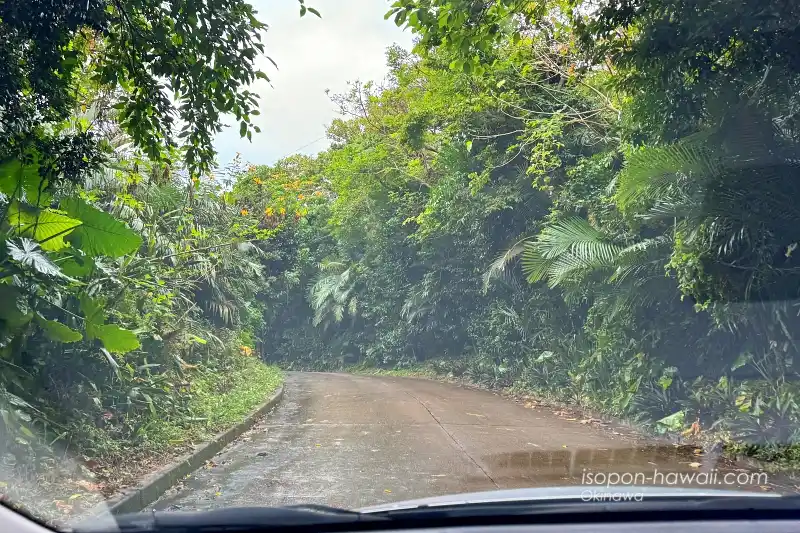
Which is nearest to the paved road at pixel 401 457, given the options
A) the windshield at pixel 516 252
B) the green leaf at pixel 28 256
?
the windshield at pixel 516 252

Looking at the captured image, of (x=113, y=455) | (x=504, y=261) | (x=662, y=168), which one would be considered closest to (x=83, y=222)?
(x=113, y=455)

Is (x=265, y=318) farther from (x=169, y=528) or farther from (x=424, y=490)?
(x=169, y=528)

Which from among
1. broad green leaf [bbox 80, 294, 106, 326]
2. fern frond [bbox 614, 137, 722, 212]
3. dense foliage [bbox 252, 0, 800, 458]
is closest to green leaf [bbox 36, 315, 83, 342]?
broad green leaf [bbox 80, 294, 106, 326]

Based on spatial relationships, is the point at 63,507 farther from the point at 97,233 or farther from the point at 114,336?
the point at 97,233

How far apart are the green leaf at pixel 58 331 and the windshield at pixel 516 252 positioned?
0.02 metres

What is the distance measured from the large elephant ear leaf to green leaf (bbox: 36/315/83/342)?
2.67 feet

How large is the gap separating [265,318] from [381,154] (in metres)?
17.5

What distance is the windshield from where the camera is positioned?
6.71m

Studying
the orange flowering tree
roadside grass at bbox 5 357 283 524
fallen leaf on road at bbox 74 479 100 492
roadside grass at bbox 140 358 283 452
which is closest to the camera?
roadside grass at bbox 5 357 283 524

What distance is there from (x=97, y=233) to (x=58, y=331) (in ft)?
3.34

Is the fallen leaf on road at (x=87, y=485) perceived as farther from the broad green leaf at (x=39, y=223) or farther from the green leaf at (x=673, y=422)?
the green leaf at (x=673, y=422)

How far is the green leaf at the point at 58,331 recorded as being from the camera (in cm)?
693

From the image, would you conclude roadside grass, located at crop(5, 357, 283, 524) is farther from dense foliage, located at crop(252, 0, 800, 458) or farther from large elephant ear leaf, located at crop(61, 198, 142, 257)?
dense foliage, located at crop(252, 0, 800, 458)

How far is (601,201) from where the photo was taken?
14055 mm
